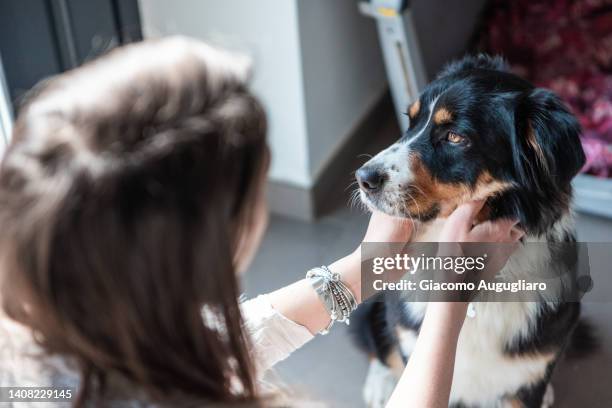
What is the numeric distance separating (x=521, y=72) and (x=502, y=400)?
143 cm

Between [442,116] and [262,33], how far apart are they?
0.82 meters

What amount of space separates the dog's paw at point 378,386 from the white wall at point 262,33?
65 cm

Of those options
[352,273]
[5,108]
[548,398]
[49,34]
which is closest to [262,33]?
[49,34]

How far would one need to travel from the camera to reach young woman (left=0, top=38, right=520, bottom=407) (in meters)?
0.53

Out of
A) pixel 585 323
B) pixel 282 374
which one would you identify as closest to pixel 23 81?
pixel 282 374

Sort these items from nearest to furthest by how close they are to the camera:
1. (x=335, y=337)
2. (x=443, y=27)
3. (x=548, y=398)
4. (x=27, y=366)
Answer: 1. (x=27, y=366)
2. (x=548, y=398)
3. (x=335, y=337)
4. (x=443, y=27)

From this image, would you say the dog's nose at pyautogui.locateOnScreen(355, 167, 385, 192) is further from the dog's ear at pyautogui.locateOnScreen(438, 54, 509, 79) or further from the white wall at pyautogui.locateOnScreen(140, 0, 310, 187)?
the white wall at pyautogui.locateOnScreen(140, 0, 310, 187)

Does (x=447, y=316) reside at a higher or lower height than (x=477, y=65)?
lower

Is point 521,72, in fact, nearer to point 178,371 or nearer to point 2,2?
point 2,2

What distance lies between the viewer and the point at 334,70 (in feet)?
6.69

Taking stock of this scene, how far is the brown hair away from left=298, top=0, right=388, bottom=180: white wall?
123cm

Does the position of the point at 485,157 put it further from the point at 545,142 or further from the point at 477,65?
the point at 477,65

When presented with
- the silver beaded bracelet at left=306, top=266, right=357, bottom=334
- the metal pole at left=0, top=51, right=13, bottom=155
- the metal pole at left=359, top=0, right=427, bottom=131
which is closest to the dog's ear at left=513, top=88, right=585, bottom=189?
the silver beaded bracelet at left=306, top=266, right=357, bottom=334

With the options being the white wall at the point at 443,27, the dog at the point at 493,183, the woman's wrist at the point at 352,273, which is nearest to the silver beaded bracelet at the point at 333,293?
the woman's wrist at the point at 352,273
